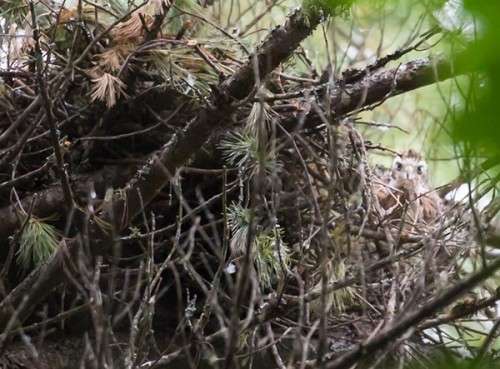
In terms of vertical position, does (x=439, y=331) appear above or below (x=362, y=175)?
below

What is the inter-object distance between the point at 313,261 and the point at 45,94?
0.75m

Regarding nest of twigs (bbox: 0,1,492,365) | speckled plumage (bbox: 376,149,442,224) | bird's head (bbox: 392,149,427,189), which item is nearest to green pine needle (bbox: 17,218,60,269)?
nest of twigs (bbox: 0,1,492,365)

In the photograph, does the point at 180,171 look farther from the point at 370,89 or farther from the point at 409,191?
the point at 409,191

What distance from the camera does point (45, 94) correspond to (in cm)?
108

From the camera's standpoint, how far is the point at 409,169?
2027 millimetres

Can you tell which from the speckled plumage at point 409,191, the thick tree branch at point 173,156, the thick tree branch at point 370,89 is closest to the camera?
the thick tree branch at point 173,156

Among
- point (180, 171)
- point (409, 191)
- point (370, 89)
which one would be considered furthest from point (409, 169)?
point (180, 171)

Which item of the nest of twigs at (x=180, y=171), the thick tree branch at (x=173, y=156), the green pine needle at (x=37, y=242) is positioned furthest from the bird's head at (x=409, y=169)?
the green pine needle at (x=37, y=242)

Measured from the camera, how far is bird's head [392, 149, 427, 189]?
1.98 meters

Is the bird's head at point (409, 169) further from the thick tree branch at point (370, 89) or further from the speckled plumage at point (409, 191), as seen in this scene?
the thick tree branch at point (370, 89)

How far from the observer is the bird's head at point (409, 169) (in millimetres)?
1981

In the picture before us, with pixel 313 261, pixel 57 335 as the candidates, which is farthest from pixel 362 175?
pixel 57 335

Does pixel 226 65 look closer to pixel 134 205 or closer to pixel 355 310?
pixel 134 205

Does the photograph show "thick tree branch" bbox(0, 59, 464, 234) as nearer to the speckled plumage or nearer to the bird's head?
the speckled plumage
